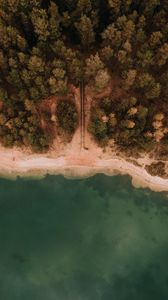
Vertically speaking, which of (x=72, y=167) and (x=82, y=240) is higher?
(x=72, y=167)

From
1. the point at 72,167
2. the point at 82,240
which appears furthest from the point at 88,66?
the point at 82,240

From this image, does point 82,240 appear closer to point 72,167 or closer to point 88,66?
point 72,167

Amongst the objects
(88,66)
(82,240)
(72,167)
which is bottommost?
(82,240)

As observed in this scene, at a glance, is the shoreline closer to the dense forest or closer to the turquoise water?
the turquoise water

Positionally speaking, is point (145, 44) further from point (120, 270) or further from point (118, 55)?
point (120, 270)

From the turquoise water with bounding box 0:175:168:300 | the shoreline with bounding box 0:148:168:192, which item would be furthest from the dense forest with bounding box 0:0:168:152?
the turquoise water with bounding box 0:175:168:300

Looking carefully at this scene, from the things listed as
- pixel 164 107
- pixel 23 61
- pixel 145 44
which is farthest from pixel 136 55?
pixel 23 61

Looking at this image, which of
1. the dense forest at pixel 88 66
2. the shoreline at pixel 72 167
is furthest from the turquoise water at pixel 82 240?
the dense forest at pixel 88 66
